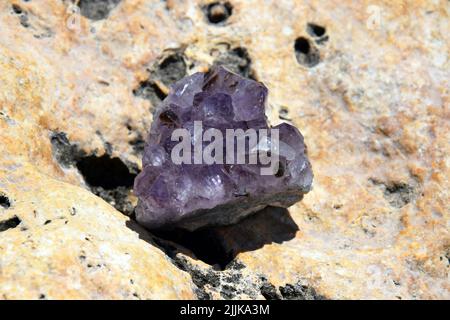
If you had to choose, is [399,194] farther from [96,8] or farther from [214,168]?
[96,8]

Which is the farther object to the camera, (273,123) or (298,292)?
(273,123)

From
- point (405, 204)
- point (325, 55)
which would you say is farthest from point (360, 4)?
point (405, 204)

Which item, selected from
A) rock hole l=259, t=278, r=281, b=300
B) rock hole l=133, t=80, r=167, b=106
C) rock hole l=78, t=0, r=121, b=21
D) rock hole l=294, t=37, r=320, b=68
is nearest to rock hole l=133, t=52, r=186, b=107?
rock hole l=133, t=80, r=167, b=106

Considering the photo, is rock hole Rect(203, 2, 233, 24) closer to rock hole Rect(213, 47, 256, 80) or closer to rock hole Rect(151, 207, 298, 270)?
rock hole Rect(213, 47, 256, 80)

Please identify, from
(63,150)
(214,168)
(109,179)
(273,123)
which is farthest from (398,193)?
(63,150)

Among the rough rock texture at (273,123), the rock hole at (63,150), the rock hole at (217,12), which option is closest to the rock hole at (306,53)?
the rough rock texture at (273,123)

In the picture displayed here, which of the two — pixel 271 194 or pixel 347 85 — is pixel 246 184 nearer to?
pixel 271 194
